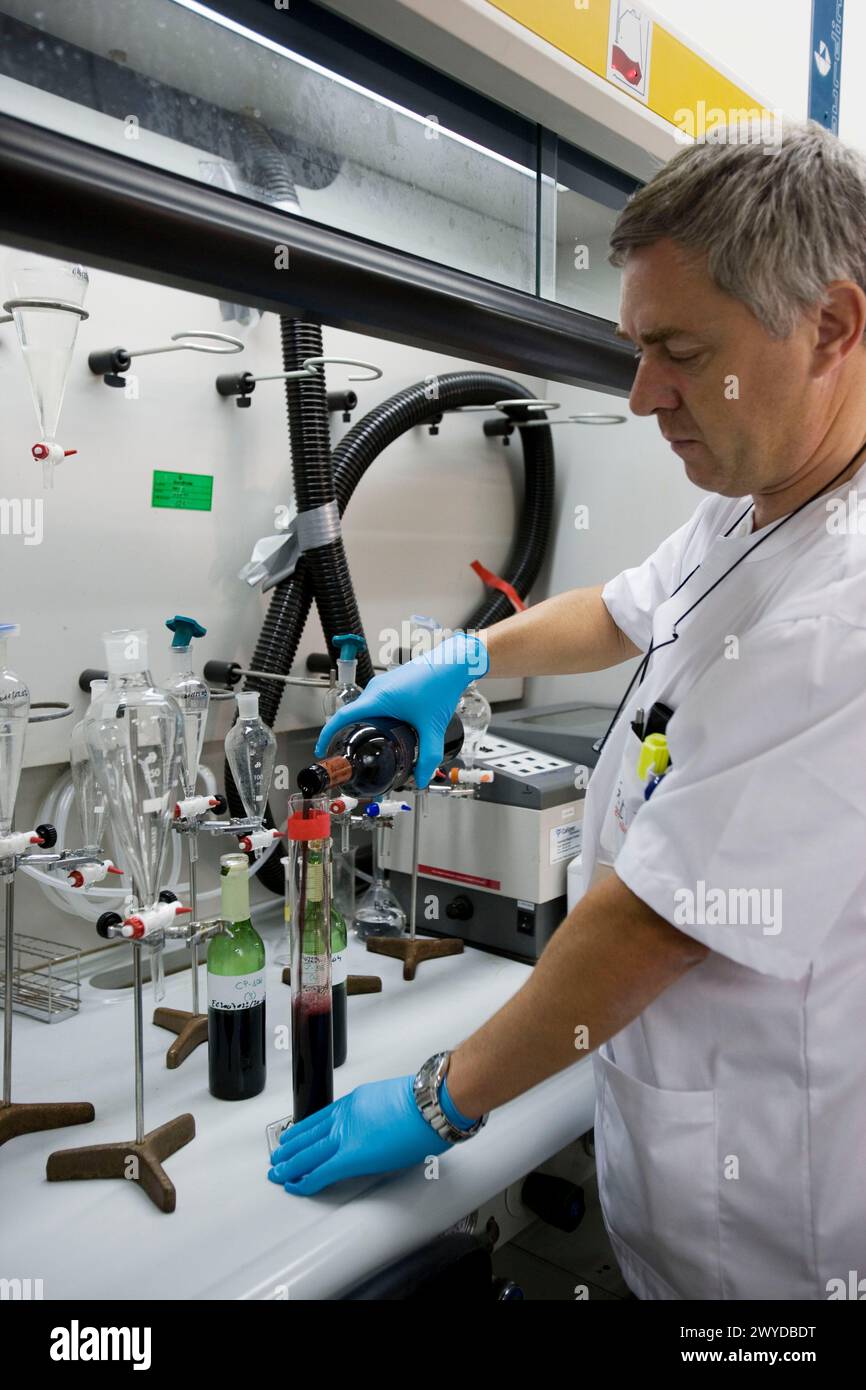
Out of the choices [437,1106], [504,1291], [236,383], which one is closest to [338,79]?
[236,383]

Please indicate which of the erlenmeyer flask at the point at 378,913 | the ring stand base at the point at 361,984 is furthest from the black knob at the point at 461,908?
the ring stand base at the point at 361,984

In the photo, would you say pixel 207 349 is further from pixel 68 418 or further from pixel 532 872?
pixel 532 872

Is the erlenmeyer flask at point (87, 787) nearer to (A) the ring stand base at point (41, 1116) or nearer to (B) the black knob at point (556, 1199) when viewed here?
(A) the ring stand base at point (41, 1116)

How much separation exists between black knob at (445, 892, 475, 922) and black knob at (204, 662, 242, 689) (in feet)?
1.98

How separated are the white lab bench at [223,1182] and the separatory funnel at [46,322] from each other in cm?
86

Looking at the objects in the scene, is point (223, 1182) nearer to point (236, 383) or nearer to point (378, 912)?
point (378, 912)

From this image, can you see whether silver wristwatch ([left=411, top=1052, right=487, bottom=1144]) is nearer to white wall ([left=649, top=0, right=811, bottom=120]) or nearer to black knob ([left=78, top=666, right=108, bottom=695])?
black knob ([left=78, top=666, right=108, bottom=695])

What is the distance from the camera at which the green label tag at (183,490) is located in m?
1.76

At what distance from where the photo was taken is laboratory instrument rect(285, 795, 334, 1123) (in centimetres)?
121

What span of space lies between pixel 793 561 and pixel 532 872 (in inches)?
36.5

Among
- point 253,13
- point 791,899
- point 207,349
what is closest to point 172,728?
point 207,349

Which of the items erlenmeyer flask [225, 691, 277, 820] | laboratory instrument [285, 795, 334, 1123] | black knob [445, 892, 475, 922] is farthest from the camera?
black knob [445, 892, 475, 922]

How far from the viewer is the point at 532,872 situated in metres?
1.81

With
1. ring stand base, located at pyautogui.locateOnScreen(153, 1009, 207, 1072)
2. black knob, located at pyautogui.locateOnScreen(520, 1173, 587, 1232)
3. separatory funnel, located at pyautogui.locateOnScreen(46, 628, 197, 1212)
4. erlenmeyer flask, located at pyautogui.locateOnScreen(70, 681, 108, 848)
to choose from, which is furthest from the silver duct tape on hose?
black knob, located at pyautogui.locateOnScreen(520, 1173, 587, 1232)
